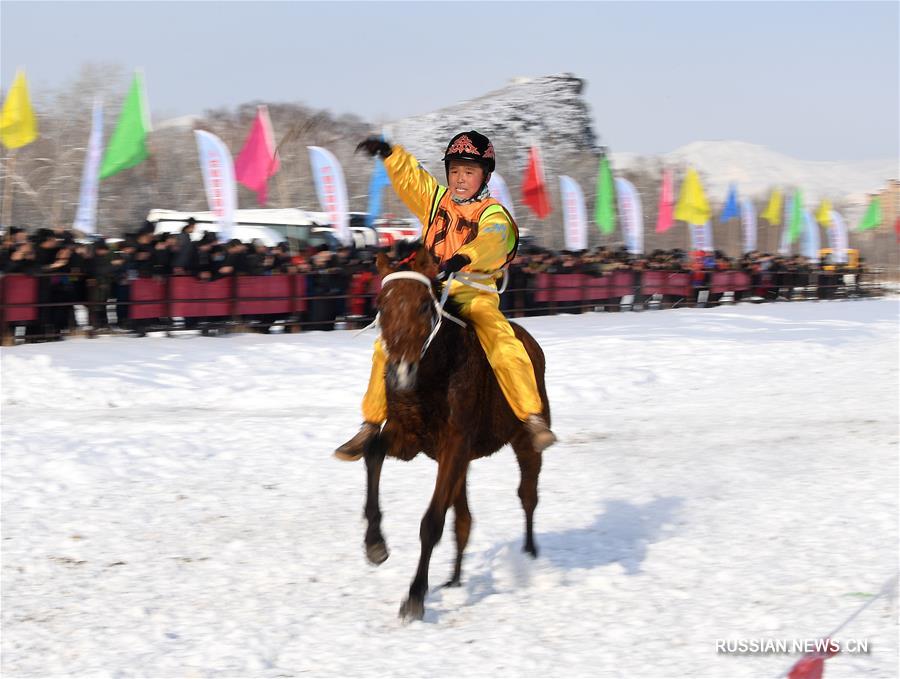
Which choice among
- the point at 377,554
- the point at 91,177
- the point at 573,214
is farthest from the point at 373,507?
the point at 573,214

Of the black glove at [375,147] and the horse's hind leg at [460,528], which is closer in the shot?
Result: the black glove at [375,147]

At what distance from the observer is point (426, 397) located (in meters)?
6.06

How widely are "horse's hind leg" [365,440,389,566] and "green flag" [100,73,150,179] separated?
61.1 ft

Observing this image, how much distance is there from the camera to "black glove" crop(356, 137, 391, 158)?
6461mm

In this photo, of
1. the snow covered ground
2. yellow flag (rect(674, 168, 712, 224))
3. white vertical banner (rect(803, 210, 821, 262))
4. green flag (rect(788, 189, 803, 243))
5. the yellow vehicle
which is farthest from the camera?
white vertical banner (rect(803, 210, 821, 262))

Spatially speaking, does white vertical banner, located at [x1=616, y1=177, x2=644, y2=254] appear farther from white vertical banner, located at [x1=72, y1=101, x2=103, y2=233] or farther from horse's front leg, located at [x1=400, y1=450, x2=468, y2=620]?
horse's front leg, located at [x1=400, y1=450, x2=468, y2=620]

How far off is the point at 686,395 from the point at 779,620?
32.0 feet

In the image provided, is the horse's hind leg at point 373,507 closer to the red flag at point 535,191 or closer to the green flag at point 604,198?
the red flag at point 535,191

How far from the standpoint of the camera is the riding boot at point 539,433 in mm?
6594

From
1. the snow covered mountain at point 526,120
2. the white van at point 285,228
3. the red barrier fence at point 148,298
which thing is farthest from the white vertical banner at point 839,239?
the red barrier fence at point 148,298

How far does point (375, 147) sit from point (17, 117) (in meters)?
18.1

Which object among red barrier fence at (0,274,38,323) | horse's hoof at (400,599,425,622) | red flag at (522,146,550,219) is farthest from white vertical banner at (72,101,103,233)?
horse's hoof at (400,599,425,622)

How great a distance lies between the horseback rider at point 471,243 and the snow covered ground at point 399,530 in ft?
3.79

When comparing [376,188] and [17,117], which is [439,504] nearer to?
[17,117]
